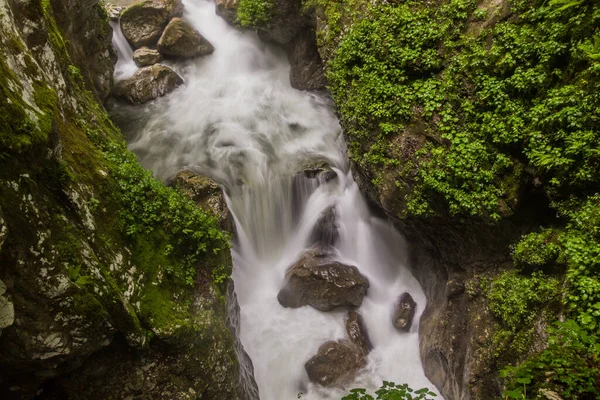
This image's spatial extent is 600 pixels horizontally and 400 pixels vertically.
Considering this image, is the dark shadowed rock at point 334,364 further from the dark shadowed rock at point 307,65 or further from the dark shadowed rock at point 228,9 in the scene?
the dark shadowed rock at point 228,9

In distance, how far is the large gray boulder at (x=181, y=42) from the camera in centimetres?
1518

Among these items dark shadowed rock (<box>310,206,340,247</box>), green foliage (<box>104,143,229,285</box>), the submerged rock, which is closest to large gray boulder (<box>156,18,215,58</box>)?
the submerged rock

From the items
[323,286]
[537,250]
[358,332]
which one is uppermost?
[537,250]

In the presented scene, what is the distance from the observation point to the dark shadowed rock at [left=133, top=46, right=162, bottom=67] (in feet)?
48.7

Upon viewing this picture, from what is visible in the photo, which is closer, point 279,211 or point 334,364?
point 334,364

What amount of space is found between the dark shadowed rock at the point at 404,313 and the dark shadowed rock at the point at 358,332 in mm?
879

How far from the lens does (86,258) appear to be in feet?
15.2

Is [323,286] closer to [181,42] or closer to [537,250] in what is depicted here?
[537,250]

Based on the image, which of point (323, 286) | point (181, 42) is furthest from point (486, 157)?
point (181, 42)

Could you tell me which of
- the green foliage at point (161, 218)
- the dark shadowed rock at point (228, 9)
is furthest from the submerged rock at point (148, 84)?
the green foliage at point (161, 218)

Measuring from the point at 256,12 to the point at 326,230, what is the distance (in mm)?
8969

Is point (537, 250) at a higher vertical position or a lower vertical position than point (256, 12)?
lower

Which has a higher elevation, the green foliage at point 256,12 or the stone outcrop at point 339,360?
the green foliage at point 256,12

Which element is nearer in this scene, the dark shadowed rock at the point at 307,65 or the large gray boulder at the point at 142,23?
the dark shadowed rock at the point at 307,65
